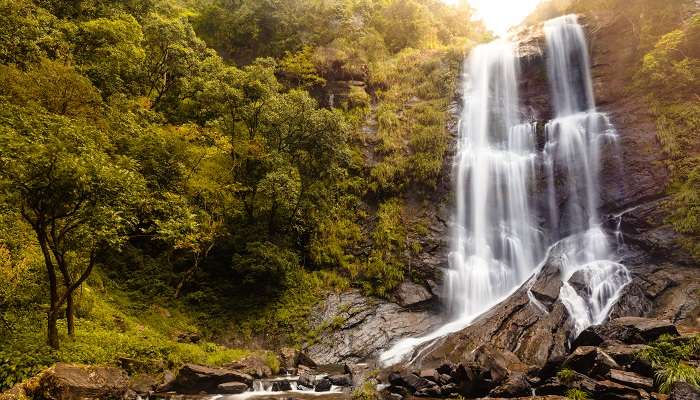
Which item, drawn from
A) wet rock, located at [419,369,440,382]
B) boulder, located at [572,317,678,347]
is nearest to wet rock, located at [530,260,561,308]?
boulder, located at [572,317,678,347]

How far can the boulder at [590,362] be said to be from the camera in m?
10.6

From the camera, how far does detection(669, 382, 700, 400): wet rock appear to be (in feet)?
27.9

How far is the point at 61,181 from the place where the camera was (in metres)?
8.95

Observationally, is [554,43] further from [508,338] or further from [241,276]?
[241,276]

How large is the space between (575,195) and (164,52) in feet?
81.6

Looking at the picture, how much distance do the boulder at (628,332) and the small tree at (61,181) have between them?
13.8m

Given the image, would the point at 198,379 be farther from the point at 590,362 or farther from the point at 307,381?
the point at 590,362

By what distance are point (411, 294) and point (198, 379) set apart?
10.9 metres

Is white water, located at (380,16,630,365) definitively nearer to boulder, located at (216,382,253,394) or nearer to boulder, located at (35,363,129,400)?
boulder, located at (216,382,253,394)

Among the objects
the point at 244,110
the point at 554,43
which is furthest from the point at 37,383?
the point at 554,43

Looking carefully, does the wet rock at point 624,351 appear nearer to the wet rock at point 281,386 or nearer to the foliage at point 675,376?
the foliage at point 675,376

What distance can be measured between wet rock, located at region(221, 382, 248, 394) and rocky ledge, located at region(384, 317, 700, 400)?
178 inches

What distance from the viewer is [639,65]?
25219mm

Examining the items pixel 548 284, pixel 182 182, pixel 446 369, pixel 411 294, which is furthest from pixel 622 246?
pixel 182 182
